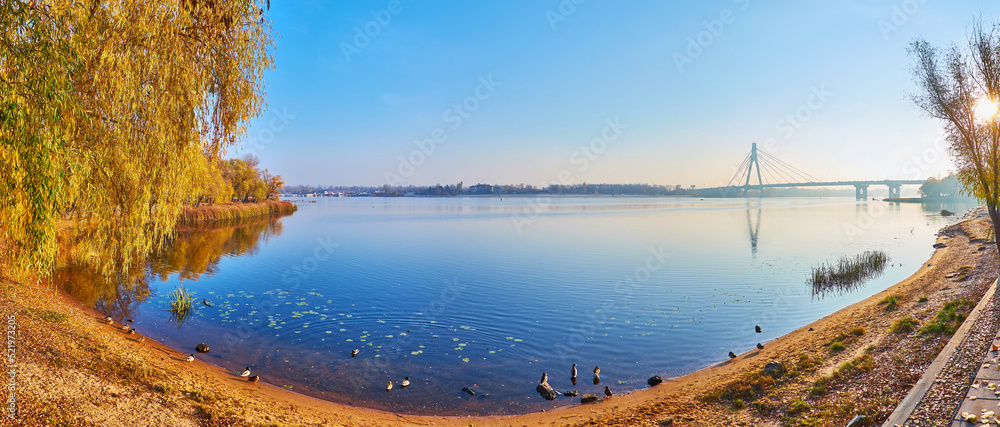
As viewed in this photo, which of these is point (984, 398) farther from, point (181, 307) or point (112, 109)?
point (181, 307)

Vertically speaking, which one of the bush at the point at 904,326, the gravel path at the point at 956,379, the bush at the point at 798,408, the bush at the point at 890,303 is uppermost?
the gravel path at the point at 956,379

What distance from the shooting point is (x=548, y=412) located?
8391 mm

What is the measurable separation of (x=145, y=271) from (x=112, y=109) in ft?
53.0

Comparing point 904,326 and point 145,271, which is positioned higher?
point 904,326

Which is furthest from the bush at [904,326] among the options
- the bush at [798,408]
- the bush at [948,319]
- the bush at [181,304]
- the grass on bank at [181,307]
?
the bush at [181,304]

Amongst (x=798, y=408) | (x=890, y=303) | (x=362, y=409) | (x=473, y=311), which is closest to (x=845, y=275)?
(x=890, y=303)

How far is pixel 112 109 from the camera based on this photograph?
8.82 metres

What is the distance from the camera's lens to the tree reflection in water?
15.4m

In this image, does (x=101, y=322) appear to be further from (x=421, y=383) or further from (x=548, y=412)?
(x=548, y=412)

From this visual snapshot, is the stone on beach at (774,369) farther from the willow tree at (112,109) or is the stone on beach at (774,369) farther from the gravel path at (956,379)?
the willow tree at (112,109)

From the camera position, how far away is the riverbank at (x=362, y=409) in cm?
639

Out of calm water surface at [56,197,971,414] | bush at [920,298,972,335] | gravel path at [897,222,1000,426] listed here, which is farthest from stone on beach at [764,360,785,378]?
bush at [920,298,972,335]

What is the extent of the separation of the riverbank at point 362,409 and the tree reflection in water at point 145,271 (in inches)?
177

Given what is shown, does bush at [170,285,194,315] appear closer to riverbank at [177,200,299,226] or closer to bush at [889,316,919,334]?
bush at [889,316,919,334]
